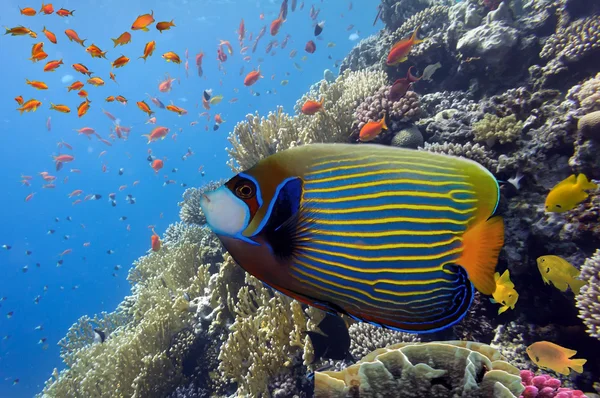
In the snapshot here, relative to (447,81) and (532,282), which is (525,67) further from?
(532,282)

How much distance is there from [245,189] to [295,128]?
591 cm

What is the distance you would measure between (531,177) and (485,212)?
4294 millimetres

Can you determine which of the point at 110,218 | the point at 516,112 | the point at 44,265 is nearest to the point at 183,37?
the point at 110,218

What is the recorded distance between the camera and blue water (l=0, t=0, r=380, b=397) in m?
44.6

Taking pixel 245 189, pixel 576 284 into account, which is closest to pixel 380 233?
pixel 245 189

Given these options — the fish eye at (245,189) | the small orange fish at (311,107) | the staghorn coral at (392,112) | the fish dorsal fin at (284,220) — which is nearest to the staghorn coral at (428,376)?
the fish dorsal fin at (284,220)

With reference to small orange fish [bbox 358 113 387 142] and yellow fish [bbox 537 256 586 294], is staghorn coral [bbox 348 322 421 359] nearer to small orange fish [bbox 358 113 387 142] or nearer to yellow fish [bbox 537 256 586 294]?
yellow fish [bbox 537 256 586 294]

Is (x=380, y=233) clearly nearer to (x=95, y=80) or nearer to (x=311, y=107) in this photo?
(x=311, y=107)

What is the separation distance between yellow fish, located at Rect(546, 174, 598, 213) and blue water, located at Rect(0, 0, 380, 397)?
33.2m

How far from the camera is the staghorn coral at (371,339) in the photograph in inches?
152

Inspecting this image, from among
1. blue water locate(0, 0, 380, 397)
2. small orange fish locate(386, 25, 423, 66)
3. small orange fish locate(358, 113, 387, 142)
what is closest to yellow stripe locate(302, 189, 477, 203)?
small orange fish locate(358, 113, 387, 142)

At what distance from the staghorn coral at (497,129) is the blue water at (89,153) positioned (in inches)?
1224

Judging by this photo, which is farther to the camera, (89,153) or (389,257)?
(89,153)

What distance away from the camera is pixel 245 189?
867 millimetres
